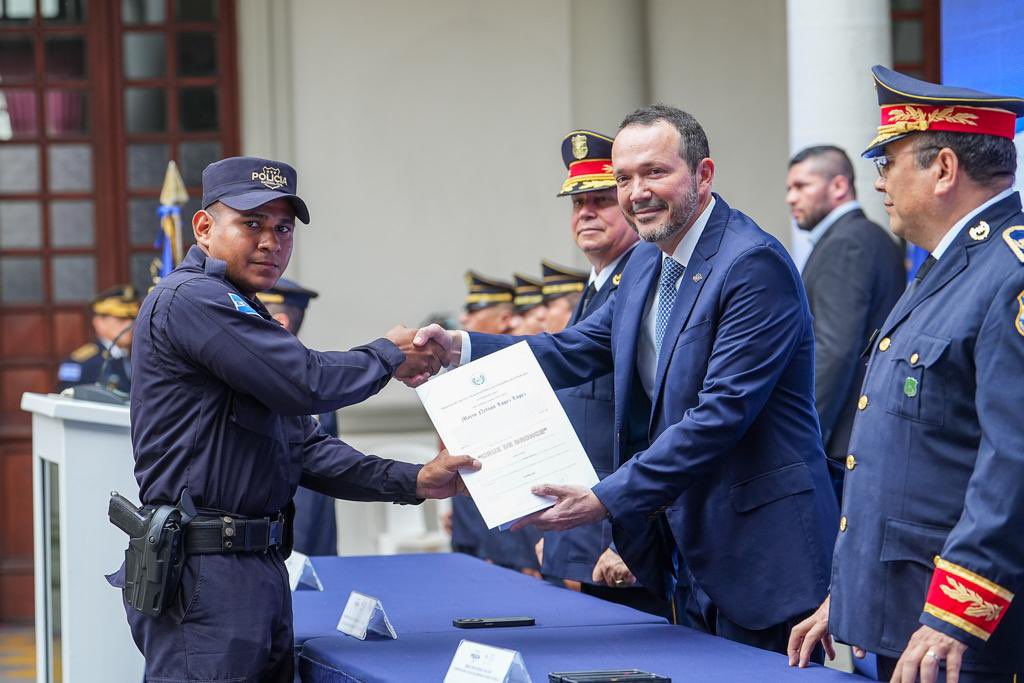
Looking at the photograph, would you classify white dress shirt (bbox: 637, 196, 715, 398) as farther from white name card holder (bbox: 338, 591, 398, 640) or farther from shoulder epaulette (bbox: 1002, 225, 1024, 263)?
shoulder epaulette (bbox: 1002, 225, 1024, 263)

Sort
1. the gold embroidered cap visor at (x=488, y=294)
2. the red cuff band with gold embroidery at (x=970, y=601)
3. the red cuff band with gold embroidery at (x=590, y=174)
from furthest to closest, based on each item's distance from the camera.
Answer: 1. the gold embroidered cap visor at (x=488, y=294)
2. the red cuff band with gold embroidery at (x=590, y=174)
3. the red cuff band with gold embroidery at (x=970, y=601)

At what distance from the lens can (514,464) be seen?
2.99m

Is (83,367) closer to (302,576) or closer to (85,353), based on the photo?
(85,353)

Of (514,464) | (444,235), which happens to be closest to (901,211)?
(514,464)

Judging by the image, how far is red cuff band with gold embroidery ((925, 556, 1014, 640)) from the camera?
7.16 ft

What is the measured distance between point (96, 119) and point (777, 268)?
635 centimetres

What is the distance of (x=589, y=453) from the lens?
3.74 meters

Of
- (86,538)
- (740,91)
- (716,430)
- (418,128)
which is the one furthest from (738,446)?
(740,91)

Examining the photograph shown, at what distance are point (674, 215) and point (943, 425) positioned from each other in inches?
35.9

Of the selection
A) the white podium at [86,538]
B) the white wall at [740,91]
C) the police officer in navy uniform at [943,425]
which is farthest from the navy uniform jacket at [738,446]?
the white wall at [740,91]

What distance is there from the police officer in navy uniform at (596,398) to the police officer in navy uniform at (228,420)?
0.93 metres

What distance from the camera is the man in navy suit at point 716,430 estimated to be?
9.48ft

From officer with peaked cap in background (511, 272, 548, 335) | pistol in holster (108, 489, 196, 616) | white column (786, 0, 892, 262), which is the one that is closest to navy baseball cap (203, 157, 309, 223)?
pistol in holster (108, 489, 196, 616)

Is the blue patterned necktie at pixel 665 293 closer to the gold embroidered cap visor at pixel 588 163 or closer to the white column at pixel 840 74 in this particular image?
the gold embroidered cap visor at pixel 588 163
